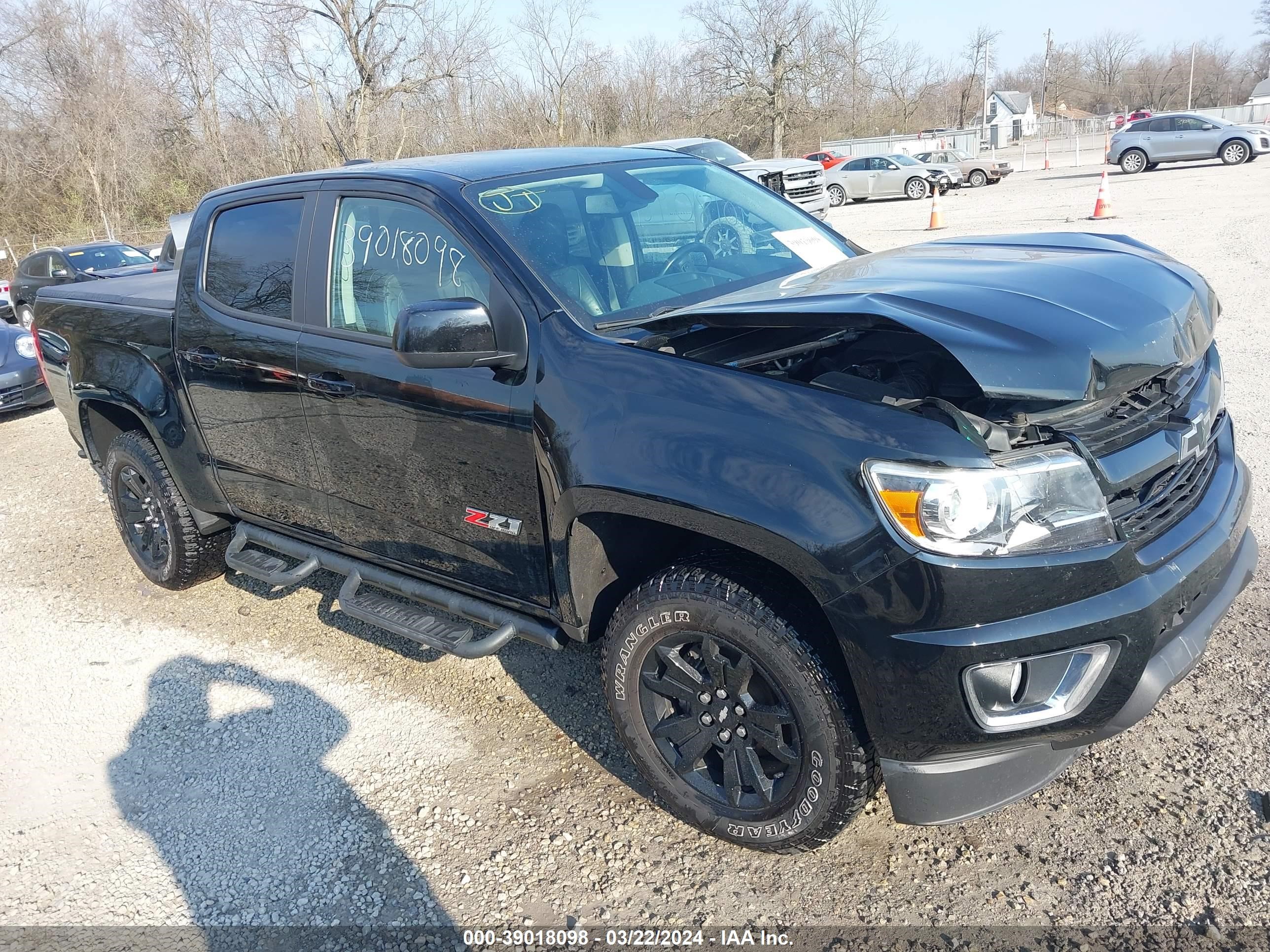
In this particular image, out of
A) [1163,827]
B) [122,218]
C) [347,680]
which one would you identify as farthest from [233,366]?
[122,218]

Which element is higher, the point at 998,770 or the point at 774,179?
the point at 774,179

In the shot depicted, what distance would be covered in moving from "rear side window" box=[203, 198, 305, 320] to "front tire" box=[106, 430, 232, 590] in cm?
116

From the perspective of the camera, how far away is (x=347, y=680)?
13.4 ft

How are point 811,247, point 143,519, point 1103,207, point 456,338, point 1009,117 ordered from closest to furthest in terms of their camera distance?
1. point 456,338
2. point 811,247
3. point 143,519
4. point 1103,207
5. point 1009,117

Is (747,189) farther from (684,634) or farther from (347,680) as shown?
(347,680)

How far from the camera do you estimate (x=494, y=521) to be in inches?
124

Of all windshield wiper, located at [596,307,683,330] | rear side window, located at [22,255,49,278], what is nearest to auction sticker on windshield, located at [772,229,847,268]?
windshield wiper, located at [596,307,683,330]

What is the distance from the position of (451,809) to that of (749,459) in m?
1.66

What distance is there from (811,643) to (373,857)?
1577mm

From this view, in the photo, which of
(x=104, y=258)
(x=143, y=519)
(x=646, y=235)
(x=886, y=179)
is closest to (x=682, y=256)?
(x=646, y=235)

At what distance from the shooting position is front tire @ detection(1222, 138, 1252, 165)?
88.3 feet

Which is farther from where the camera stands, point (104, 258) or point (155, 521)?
point (104, 258)

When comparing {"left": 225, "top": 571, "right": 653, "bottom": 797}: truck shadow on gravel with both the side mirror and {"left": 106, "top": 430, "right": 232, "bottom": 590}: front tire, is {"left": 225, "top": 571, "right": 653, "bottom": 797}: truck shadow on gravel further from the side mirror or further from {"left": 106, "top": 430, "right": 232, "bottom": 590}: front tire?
the side mirror

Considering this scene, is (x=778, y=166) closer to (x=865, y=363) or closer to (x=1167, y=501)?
(x=865, y=363)
